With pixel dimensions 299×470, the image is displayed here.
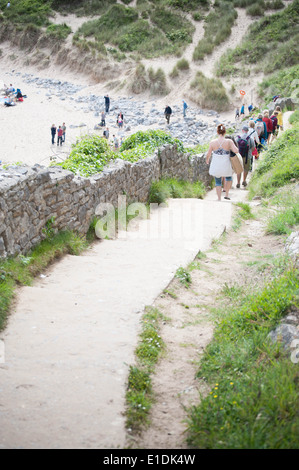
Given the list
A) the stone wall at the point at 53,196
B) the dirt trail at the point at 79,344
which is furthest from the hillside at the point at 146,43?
the dirt trail at the point at 79,344

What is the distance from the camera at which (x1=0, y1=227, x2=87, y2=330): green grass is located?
5.20 metres

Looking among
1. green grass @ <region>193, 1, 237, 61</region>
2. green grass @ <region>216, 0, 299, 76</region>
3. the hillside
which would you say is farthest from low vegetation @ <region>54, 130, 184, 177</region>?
green grass @ <region>193, 1, 237, 61</region>

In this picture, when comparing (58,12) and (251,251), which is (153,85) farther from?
(251,251)

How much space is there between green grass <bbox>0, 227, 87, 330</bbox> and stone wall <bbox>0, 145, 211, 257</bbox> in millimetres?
126

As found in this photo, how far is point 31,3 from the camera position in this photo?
174 feet

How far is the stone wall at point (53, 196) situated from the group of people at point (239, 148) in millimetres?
1635

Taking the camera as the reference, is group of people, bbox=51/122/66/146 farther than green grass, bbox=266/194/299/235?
Yes

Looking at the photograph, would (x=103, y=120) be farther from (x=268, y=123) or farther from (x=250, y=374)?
(x=250, y=374)

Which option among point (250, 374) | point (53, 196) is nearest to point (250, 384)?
point (250, 374)

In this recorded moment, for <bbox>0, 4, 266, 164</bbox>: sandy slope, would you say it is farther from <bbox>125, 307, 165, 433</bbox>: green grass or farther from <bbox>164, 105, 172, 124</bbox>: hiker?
<bbox>125, 307, 165, 433</bbox>: green grass

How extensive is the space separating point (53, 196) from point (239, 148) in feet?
24.9

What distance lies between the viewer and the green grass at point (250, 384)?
10.6 feet

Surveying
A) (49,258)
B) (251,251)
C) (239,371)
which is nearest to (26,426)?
(239,371)

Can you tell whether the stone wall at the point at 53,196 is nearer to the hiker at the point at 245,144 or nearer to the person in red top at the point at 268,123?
the hiker at the point at 245,144
